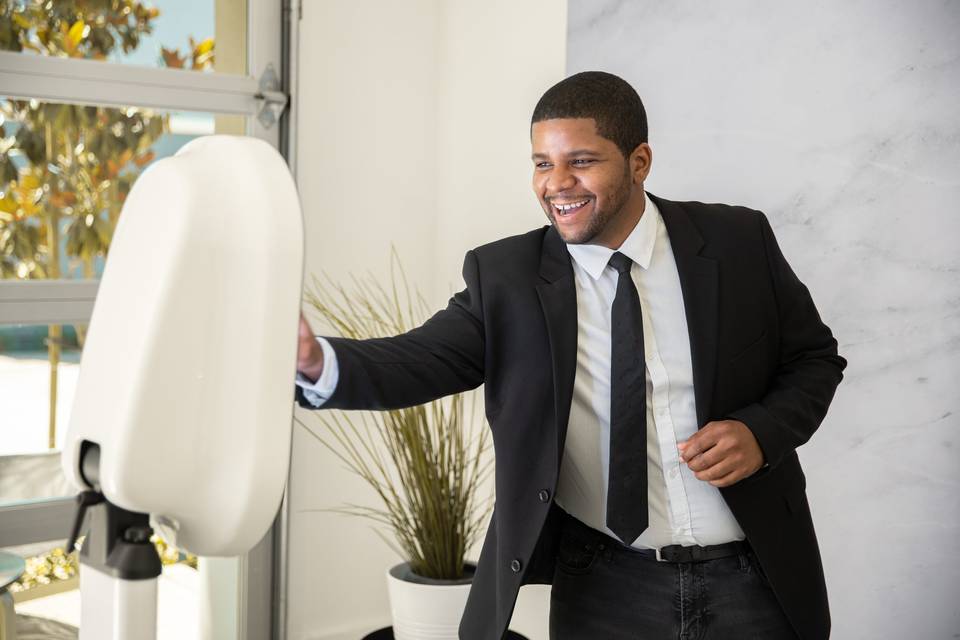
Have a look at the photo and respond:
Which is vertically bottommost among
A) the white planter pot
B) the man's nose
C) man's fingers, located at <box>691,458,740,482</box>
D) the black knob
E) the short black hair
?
the white planter pot

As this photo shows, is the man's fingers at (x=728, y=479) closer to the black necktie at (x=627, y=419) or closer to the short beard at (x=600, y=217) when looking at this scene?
the black necktie at (x=627, y=419)

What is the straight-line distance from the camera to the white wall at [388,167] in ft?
10.1

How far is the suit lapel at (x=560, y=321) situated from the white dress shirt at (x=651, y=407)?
0.05m

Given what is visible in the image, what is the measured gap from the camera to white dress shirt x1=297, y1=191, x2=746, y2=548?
1.58 meters

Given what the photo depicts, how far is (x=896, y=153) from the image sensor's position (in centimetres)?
192

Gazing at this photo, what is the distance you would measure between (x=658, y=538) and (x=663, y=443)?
0.16 metres

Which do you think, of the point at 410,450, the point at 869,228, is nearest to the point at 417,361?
the point at 869,228

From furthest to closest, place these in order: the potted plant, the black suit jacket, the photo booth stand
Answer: the potted plant, the black suit jacket, the photo booth stand

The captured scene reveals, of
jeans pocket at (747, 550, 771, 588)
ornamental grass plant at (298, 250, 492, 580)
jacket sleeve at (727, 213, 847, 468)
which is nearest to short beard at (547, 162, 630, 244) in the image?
jacket sleeve at (727, 213, 847, 468)

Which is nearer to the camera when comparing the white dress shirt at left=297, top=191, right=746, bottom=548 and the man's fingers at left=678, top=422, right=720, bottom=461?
the man's fingers at left=678, top=422, right=720, bottom=461

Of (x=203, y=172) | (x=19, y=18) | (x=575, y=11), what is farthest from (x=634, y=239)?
(x=19, y=18)

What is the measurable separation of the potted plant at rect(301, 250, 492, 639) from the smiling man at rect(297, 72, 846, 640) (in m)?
1.11

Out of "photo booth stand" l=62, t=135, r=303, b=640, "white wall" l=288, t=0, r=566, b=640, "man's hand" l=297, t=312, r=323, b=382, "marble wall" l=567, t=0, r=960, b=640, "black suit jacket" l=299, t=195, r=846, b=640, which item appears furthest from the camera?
"white wall" l=288, t=0, r=566, b=640

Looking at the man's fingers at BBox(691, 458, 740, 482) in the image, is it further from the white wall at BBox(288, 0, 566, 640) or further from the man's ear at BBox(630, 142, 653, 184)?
the white wall at BBox(288, 0, 566, 640)
